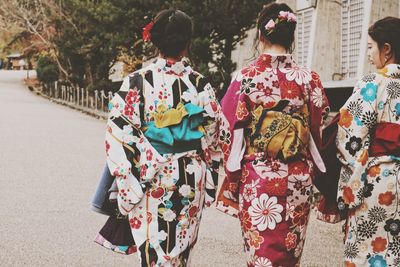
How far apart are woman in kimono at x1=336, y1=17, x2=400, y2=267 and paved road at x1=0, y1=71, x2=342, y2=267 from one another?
2.20 m

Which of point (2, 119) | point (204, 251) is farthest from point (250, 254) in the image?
point (2, 119)

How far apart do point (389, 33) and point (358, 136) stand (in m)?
0.67

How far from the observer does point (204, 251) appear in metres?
6.70

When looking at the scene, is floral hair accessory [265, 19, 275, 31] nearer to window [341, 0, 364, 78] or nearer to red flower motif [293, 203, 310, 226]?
red flower motif [293, 203, 310, 226]

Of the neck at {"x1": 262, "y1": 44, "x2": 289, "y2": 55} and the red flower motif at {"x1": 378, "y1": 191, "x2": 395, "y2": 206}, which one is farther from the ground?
the neck at {"x1": 262, "y1": 44, "x2": 289, "y2": 55}

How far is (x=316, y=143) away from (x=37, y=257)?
3179mm

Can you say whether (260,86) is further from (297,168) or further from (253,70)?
(297,168)

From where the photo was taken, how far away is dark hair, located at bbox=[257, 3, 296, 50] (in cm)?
422

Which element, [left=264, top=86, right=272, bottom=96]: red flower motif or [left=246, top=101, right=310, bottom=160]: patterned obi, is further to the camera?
[left=264, top=86, right=272, bottom=96]: red flower motif

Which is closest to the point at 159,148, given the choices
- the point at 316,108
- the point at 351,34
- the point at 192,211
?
the point at 192,211

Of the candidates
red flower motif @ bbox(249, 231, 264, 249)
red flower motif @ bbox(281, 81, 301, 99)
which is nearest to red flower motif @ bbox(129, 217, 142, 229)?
red flower motif @ bbox(249, 231, 264, 249)

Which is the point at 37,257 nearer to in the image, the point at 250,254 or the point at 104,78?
the point at 250,254

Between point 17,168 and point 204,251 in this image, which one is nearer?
point 204,251

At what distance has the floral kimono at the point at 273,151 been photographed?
4129 mm
